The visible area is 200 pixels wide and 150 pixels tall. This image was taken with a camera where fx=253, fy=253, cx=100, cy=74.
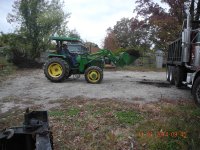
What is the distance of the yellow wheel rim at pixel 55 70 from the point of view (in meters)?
12.3

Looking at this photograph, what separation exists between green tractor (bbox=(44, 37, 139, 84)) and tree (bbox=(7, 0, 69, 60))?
9.39m

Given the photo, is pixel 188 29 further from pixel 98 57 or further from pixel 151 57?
pixel 151 57

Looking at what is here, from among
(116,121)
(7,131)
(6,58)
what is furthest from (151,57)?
(7,131)

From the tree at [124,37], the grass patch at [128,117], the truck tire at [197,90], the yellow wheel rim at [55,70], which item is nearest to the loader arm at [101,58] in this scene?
the yellow wheel rim at [55,70]

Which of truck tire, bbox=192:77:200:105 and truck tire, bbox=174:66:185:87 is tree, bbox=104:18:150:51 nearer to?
truck tire, bbox=174:66:185:87

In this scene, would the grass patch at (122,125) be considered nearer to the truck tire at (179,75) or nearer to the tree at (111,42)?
the truck tire at (179,75)

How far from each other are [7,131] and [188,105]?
18.8 feet

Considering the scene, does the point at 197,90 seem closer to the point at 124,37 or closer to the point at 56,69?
the point at 56,69

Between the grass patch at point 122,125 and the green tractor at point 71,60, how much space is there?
4967 millimetres

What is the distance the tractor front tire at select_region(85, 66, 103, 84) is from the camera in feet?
38.9

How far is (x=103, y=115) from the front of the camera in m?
6.20

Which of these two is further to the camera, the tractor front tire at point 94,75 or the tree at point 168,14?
the tree at point 168,14

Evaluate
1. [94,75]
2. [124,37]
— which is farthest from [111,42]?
[94,75]

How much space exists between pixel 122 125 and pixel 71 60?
7.63 metres
